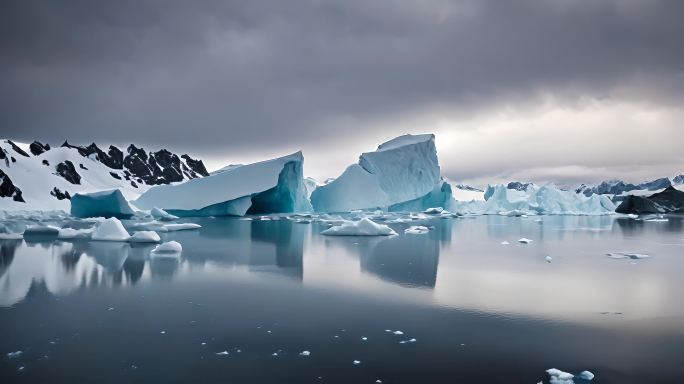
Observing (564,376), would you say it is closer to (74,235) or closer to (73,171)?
(74,235)

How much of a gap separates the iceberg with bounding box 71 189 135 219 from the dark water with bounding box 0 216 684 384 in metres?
15.5

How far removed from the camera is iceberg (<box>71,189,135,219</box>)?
2411 cm

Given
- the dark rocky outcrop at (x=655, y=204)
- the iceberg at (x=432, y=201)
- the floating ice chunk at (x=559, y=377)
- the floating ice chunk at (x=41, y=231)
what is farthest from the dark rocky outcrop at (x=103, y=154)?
the floating ice chunk at (x=559, y=377)

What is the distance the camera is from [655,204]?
44625mm

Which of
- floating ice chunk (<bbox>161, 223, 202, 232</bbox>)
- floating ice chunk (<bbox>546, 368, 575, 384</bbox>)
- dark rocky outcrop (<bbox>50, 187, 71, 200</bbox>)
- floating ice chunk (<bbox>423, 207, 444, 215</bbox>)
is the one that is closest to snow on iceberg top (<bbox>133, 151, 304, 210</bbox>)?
floating ice chunk (<bbox>161, 223, 202, 232</bbox>)

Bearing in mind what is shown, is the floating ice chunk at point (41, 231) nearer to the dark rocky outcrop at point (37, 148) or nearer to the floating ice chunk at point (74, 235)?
the floating ice chunk at point (74, 235)

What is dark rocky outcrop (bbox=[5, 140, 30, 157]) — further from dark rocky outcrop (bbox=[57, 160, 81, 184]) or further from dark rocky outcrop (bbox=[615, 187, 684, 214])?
dark rocky outcrop (bbox=[615, 187, 684, 214])

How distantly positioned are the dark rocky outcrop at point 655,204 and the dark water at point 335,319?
37.6 metres

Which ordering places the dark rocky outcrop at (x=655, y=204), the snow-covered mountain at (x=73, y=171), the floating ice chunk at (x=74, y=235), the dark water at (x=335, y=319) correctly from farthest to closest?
1. the snow-covered mountain at (x=73, y=171)
2. the dark rocky outcrop at (x=655, y=204)
3. the floating ice chunk at (x=74, y=235)
4. the dark water at (x=335, y=319)

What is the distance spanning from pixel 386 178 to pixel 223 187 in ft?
38.9

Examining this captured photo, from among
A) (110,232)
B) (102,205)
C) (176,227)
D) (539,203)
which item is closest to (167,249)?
(110,232)

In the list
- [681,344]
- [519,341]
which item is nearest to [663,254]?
[681,344]

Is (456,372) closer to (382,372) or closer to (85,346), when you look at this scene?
(382,372)

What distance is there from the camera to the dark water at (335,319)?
3.58m
